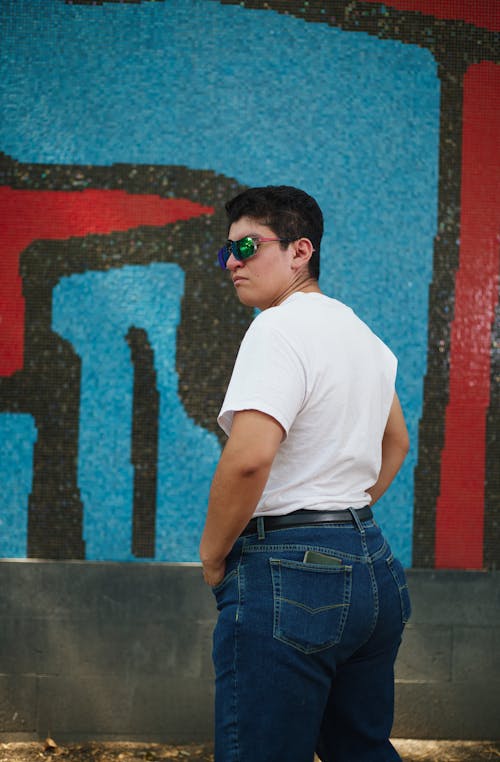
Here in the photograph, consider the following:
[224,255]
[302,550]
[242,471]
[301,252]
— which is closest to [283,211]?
[301,252]

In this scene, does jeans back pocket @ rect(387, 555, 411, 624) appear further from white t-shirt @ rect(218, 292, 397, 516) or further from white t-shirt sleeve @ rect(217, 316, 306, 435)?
white t-shirt sleeve @ rect(217, 316, 306, 435)

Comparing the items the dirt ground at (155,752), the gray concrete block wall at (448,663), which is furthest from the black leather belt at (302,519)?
the dirt ground at (155,752)

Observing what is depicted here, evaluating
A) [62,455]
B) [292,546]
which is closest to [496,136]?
[62,455]

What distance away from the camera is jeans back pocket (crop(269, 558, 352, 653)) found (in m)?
1.71

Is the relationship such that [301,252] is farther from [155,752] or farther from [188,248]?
[155,752]

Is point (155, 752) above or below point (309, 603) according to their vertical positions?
below

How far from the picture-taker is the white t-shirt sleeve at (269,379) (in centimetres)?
171

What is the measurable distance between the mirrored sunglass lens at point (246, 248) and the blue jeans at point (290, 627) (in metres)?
0.70

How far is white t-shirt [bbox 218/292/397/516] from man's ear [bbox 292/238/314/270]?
14 cm

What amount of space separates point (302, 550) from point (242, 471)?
223mm

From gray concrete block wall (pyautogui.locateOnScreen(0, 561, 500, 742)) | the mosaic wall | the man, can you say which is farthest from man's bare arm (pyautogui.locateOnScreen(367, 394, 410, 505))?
gray concrete block wall (pyautogui.locateOnScreen(0, 561, 500, 742))

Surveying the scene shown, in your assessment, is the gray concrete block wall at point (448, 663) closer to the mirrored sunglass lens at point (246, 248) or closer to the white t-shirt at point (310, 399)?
the white t-shirt at point (310, 399)

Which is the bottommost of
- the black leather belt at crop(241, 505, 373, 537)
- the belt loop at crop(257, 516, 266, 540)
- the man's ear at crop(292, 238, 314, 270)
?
the belt loop at crop(257, 516, 266, 540)

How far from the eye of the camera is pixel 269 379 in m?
1.73
